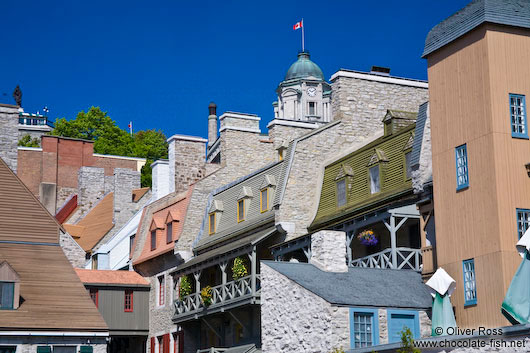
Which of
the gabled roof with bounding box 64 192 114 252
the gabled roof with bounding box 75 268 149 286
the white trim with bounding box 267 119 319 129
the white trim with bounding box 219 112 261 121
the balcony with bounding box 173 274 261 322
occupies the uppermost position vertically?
the white trim with bounding box 219 112 261 121

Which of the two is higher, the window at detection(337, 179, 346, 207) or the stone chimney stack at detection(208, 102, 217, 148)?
the stone chimney stack at detection(208, 102, 217, 148)

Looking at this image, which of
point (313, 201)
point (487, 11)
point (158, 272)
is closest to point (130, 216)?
point (158, 272)

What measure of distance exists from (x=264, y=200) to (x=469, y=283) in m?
13.1

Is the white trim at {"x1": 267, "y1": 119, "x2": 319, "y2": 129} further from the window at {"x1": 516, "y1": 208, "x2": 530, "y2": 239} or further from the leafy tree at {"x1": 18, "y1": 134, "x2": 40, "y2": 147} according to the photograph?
the leafy tree at {"x1": 18, "y1": 134, "x2": 40, "y2": 147}

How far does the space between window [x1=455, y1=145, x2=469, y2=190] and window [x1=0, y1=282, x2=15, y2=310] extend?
1604cm

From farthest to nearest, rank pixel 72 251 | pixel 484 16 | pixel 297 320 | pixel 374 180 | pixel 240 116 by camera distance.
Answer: pixel 240 116
pixel 72 251
pixel 374 180
pixel 297 320
pixel 484 16

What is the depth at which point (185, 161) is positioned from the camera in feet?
145

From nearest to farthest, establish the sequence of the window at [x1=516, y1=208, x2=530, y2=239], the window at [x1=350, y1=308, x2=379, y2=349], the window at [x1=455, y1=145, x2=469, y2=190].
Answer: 1. the window at [x1=516, y1=208, x2=530, y2=239]
2. the window at [x1=350, y1=308, x2=379, y2=349]
3. the window at [x1=455, y1=145, x2=469, y2=190]

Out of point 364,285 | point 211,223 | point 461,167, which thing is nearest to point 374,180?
point 461,167

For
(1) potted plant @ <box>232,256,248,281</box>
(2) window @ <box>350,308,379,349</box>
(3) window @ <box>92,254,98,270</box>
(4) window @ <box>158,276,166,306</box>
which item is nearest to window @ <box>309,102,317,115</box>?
(3) window @ <box>92,254,98,270</box>

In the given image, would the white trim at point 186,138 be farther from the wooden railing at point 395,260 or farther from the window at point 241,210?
the wooden railing at point 395,260

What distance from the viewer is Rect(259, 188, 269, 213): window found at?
3562 centimetres

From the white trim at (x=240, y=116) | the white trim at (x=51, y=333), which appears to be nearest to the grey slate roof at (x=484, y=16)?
the white trim at (x=51, y=333)

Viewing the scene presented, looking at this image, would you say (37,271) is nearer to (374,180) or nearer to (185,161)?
(185,161)
